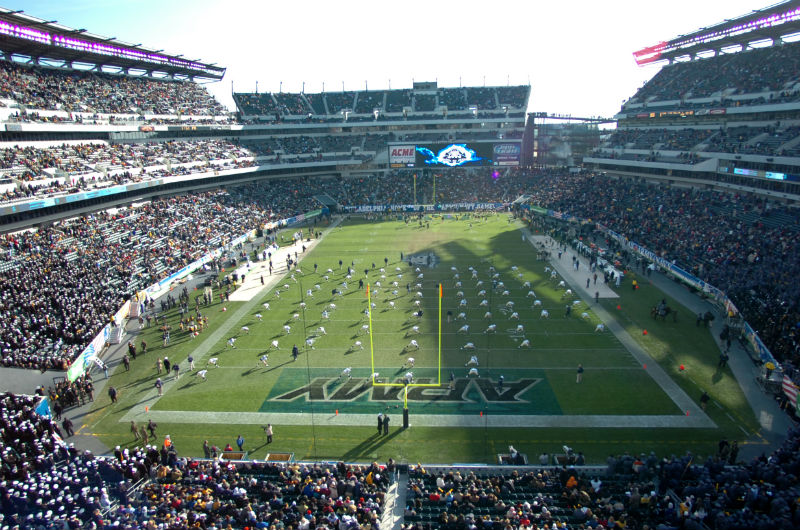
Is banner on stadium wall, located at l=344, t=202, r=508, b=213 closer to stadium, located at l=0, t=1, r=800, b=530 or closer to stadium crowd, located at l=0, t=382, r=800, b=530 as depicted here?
stadium, located at l=0, t=1, r=800, b=530

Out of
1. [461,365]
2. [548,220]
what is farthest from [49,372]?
[548,220]

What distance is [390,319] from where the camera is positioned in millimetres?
29922

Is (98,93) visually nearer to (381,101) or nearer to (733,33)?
(381,101)

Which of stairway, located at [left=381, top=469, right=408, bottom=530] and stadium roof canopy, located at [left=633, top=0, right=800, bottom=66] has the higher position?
stadium roof canopy, located at [left=633, top=0, right=800, bottom=66]

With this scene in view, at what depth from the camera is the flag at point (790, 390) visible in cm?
1878

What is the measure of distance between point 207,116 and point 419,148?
2988cm

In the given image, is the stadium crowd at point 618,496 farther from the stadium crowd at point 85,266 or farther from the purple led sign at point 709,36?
the purple led sign at point 709,36

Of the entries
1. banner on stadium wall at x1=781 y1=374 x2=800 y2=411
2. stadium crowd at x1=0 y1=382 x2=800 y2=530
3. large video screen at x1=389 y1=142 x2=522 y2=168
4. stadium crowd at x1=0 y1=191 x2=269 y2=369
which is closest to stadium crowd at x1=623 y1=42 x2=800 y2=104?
large video screen at x1=389 y1=142 x2=522 y2=168

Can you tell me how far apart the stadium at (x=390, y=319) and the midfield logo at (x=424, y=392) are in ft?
0.54

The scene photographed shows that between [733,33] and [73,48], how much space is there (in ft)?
223

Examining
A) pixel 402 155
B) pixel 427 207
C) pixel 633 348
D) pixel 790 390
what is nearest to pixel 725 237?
pixel 633 348

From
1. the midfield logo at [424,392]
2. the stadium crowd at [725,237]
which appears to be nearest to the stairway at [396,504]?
the midfield logo at [424,392]

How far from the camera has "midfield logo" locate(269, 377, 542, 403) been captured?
21.3m

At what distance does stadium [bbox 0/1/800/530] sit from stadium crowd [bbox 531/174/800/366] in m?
0.24
